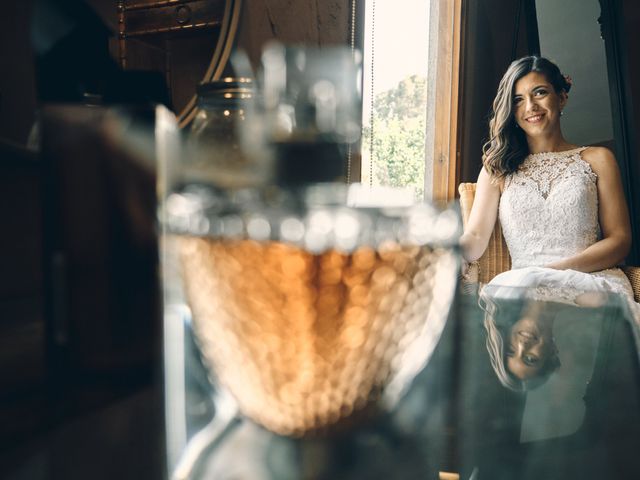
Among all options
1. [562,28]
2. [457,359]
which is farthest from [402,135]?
[457,359]

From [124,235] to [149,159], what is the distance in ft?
0.10

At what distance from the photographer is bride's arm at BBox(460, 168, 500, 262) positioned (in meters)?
1.86

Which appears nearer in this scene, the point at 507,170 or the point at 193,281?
the point at 193,281

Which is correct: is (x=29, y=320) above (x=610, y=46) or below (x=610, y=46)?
below

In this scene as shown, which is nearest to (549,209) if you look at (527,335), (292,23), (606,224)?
(606,224)

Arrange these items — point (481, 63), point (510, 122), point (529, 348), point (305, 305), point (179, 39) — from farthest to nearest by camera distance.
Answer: point (481, 63)
point (510, 122)
point (179, 39)
point (529, 348)
point (305, 305)

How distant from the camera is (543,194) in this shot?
1.80 m

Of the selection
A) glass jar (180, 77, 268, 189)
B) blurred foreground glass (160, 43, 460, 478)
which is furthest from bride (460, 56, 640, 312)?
blurred foreground glass (160, 43, 460, 478)

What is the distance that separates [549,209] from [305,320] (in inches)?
71.7

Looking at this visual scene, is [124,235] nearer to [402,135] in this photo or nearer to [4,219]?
[4,219]

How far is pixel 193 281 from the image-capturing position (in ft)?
0.67

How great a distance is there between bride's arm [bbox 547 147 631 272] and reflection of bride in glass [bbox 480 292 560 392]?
1205 millimetres

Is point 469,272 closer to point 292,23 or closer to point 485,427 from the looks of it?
point 292,23

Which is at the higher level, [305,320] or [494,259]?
[305,320]
